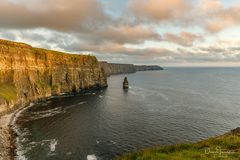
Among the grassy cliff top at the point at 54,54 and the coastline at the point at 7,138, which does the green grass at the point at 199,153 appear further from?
the grassy cliff top at the point at 54,54

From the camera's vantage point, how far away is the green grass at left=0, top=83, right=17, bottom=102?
89406 mm

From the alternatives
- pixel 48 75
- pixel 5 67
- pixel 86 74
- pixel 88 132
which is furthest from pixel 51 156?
pixel 86 74

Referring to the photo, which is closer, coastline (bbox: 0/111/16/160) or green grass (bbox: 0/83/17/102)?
coastline (bbox: 0/111/16/160)

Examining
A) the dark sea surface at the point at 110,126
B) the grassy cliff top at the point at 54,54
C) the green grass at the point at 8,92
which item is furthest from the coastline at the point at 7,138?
the grassy cliff top at the point at 54,54

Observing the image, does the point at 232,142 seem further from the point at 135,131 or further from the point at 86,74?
the point at 86,74

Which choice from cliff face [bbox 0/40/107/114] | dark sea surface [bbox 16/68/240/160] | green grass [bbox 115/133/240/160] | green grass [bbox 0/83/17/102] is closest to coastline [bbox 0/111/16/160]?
dark sea surface [bbox 16/68/240/160]

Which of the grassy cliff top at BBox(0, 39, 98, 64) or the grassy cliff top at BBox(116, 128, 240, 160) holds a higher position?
the grassy cliff top at BBox(0, 39, 98, 64)

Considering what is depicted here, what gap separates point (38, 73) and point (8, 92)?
114 ft

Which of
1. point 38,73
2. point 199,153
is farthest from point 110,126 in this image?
point 38,73

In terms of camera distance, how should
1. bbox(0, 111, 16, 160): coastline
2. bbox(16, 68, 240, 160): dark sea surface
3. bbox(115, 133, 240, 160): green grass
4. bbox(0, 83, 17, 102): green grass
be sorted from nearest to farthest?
1. bbox(115, 133, 240, 160): green grass
2. bbox(0, 111, 16, 160): coastline
3. bbox(16, 68, 240, 160): dark sea surface
4. bbox(0, 83, 17, 102): green grass

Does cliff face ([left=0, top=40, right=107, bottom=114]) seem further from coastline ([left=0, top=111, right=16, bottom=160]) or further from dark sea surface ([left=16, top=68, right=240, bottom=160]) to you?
dark sea surface ([left=16, top=68, right=240, bottom=160])

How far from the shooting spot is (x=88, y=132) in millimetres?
68188

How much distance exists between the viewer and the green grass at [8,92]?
8941 centimetres

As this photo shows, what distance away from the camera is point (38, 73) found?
129 m
